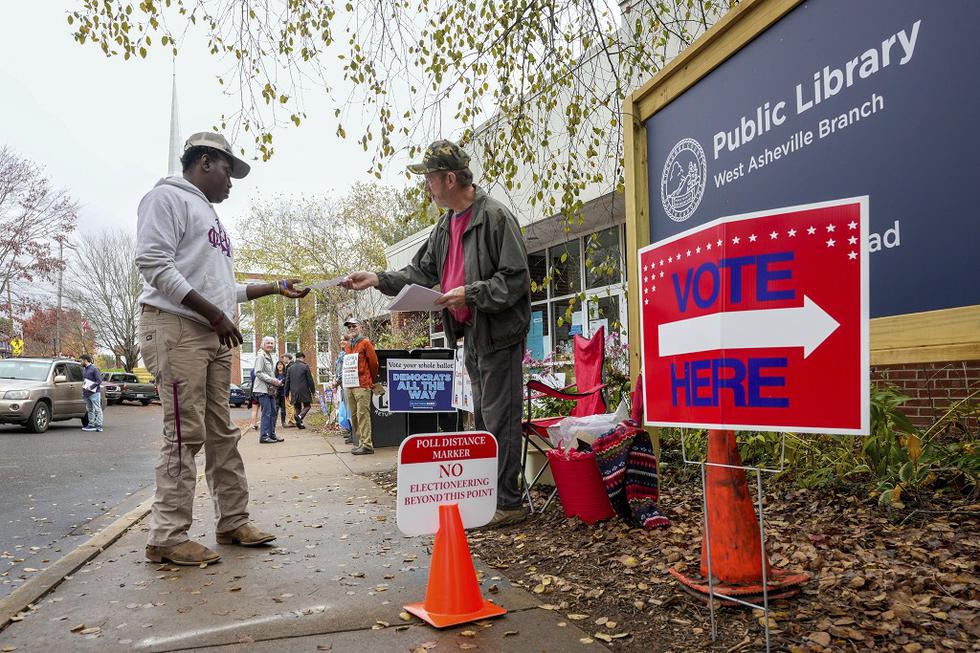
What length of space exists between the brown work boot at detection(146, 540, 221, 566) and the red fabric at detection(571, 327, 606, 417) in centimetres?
289

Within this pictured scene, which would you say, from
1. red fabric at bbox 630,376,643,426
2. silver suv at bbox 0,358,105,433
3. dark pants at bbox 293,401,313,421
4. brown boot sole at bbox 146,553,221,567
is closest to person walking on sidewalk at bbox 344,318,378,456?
brown boot sole at bbox 146,553,221,567

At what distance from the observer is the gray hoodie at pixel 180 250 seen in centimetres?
372

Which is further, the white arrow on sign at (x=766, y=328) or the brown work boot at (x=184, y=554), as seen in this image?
the brown work boot at (x=184, y=554)

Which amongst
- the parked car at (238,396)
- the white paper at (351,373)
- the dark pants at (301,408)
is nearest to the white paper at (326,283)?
the white paper at (351,373)

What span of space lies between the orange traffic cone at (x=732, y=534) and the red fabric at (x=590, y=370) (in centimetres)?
263

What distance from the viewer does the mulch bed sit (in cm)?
248

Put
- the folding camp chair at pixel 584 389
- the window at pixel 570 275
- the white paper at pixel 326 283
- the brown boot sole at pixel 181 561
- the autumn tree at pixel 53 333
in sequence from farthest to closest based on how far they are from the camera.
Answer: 1. the autumn tree at pixel 53 333
2. the window at pixel 570 275
3. the folding camp chair at pixel 584 389
4. the white paper at pixel 326 283
5. the brown boot sole at pixel 181 561

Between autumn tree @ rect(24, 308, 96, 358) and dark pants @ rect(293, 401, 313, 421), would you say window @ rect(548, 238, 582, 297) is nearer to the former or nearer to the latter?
dark pants @ rect(293, 401, 313, 421)

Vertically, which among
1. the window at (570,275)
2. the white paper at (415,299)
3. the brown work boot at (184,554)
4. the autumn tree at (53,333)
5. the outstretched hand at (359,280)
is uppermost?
the autumn tree at (53,333)

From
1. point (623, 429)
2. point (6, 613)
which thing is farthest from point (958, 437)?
point (6, 613)

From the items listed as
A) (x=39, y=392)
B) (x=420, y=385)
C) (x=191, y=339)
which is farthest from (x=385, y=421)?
(x=39, y=392)

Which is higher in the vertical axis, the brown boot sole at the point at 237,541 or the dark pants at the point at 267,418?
the dark pants at the point at 267,418

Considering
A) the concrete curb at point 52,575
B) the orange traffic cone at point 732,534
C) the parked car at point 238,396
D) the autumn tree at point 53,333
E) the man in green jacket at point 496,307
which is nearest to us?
the orange traffic cone at point 732,534

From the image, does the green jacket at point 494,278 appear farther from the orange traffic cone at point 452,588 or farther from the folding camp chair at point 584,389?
the orange traffic cone at point 452,588
